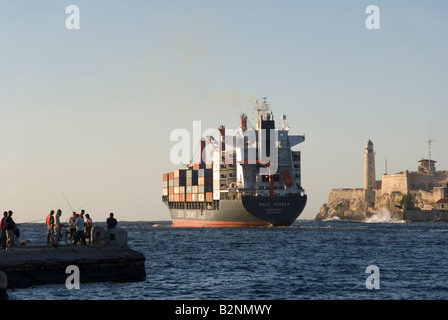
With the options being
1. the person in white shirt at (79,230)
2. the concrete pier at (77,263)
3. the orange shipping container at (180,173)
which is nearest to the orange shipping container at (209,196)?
the orange shipping container at (180,173)

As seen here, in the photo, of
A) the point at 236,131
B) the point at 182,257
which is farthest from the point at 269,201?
the point at 182,257

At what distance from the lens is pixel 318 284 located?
32719 millimetres

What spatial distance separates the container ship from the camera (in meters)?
108

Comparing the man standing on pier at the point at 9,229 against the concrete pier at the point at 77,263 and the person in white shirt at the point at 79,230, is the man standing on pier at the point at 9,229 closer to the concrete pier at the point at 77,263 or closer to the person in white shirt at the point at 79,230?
the concrete pier at the point at 77,263

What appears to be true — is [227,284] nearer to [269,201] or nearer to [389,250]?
[389,250]

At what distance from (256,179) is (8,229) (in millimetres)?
84533

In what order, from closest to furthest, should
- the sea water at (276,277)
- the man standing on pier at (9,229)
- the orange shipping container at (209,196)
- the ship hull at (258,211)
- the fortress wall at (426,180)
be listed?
the sea water at (276,277), the man standing on pier at (9,229), the ship hull at (258,211), the orange shipping container at (209,196), the fortress wall at (426,180)

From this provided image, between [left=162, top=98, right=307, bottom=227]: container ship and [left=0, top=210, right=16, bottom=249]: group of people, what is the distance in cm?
7553

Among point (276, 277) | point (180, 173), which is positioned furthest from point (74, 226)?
point (180, 173)

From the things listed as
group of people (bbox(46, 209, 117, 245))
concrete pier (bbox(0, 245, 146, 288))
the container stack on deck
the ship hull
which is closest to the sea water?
concrete pier (bbox(0, 245, 146, 288))

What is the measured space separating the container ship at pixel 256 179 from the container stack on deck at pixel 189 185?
46 cm

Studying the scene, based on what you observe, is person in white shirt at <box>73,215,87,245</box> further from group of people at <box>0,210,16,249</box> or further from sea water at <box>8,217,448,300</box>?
sea water at <box>8,217,448,300</box>

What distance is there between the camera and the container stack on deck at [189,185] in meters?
128
